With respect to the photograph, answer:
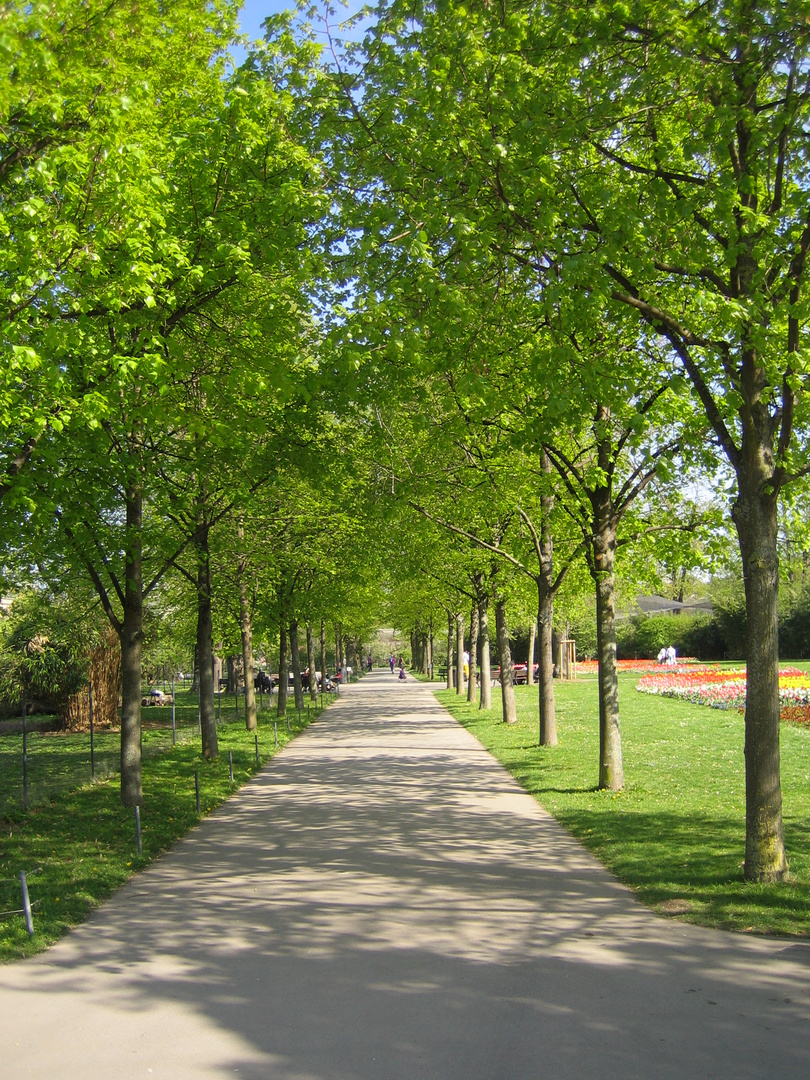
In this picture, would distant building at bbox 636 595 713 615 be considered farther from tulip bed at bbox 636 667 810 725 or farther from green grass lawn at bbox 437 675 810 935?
green grass lawn at bbox 437 675 810 935

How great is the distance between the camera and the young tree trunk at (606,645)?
12.7 m

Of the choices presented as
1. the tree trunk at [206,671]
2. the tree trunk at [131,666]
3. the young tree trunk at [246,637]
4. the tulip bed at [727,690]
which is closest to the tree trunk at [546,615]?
the tulip bed at [727,690]

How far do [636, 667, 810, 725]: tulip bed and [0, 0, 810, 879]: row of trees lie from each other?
11.2 m

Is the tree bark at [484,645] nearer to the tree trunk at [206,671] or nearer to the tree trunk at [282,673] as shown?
the tree trunk at [282,673]

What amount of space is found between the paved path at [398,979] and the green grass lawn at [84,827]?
329 millimetres

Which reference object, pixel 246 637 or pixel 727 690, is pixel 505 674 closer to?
pixel 246 637

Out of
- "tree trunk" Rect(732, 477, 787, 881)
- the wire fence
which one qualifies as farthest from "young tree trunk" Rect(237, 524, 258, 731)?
"tree trunk" Rect(732, 477, 787, 881)

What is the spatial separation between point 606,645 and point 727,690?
16944 millimetres

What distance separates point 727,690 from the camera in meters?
28.1

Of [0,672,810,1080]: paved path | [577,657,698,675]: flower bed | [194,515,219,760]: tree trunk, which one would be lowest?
[577,657,698,675]: flower bed

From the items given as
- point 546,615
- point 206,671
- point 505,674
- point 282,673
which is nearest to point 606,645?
point 546,615

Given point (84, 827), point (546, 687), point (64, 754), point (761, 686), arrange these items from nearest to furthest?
point (761, 686), point (84, 827), point (546, 687), point (64, 754)

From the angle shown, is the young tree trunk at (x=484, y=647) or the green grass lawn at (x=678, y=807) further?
the young tree trunk at (x=484, y=647)

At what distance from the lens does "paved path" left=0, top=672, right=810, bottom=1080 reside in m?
4.75
